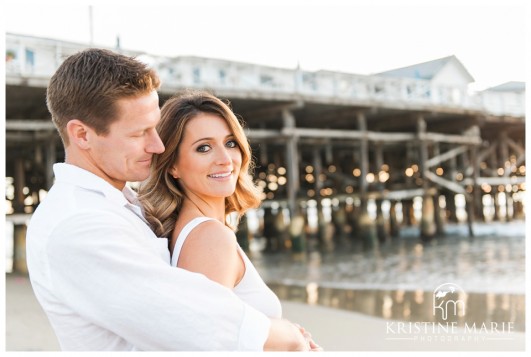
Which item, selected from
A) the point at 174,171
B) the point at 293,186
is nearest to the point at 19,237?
the point at 293,186

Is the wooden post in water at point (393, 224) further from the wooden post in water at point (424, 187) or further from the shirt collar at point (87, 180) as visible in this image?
the shirt collar at point (87, 180)

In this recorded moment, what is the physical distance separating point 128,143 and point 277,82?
1490 cm

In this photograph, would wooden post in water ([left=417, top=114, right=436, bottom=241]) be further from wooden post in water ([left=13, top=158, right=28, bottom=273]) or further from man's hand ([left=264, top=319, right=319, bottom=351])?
man's hand ([left=264, top=319, right=319, bottom=351])

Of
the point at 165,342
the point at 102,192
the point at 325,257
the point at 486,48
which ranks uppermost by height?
the point at 486,48

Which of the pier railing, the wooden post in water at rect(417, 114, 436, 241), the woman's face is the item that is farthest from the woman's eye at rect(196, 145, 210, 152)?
the wooden post in water at rect(417, 114, 436, 241)

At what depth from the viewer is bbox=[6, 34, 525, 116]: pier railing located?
11.9 meters

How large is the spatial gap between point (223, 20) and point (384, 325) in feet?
13.8

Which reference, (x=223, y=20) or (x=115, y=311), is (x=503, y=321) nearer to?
(x=223, y=20)

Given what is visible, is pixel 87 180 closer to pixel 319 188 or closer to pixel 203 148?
pixel 203 148

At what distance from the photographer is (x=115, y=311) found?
1.31 metres

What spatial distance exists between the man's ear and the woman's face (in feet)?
1.30

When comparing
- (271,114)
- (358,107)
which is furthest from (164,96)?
(358,107)

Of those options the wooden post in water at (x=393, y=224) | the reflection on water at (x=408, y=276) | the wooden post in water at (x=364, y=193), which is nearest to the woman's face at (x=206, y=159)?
the reflection on water at (x=408, y=276)

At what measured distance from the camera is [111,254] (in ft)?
4.20
